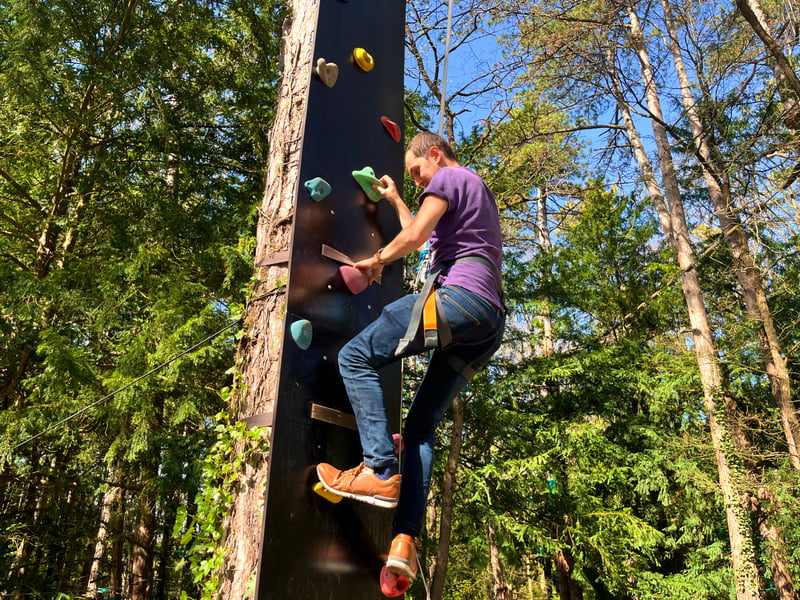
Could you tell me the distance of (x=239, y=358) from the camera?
2676 millimetres

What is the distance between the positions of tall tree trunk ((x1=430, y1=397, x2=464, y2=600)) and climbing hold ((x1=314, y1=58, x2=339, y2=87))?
25.0 ft

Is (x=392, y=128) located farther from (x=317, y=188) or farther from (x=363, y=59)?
(x=317, y=188)

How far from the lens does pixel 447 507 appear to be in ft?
30.7

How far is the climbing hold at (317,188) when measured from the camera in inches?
95.6

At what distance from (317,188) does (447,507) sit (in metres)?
7.84

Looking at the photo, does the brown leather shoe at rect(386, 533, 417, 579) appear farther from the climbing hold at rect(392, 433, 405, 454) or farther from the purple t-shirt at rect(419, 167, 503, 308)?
the purple t-shirt at rect(419, 167, 503, 308)

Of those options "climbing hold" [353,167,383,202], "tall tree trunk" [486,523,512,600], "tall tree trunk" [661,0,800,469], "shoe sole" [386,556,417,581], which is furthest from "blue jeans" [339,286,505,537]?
"tall tree trunk" [486,523,512,600]

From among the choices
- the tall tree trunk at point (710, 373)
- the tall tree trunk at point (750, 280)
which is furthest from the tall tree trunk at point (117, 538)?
the tall tree trunk at point (710, 373)

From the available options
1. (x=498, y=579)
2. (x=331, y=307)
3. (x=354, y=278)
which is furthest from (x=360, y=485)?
(x=498, y=579)

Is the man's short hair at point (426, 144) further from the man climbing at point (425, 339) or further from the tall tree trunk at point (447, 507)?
the tall tree trunk at point (447, 507)

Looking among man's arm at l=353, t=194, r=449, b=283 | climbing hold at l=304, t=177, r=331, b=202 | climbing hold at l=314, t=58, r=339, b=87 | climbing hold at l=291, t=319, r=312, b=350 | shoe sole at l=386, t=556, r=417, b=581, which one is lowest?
shoe sole at l=386, t=556, r=417, b=581

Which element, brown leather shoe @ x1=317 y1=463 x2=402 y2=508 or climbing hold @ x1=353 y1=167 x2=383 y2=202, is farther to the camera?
climbing hold @ x1=353 y1=167 x2=383 y2=202

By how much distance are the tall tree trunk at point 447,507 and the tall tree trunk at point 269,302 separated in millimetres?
7288

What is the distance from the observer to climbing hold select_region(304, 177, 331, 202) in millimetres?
2428
